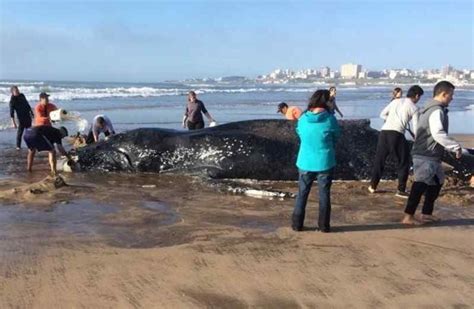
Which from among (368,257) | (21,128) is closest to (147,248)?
(368,257)

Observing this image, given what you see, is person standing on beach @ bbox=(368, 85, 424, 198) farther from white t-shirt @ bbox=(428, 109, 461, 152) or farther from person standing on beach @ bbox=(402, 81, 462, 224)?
white t-shirt @ bbox=(428, 109, 461, 152)

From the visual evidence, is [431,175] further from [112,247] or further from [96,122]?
[96,122]

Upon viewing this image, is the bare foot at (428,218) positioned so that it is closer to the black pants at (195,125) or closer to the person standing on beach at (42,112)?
the person standing on beach at (42,112)

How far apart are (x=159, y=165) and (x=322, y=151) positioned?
586cm

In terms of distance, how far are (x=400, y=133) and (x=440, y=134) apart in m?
2.50

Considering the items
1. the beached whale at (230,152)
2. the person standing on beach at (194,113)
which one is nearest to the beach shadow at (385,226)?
the beached whale at (230,152)

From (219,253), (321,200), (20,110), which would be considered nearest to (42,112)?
(20,110)

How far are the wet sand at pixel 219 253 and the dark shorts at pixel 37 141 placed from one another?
232 centimetres

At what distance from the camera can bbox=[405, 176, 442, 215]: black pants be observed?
750cm

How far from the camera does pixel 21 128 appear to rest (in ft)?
52.5

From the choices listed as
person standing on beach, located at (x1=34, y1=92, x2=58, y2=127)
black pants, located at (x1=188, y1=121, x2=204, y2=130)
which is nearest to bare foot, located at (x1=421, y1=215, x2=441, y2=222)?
person standing on beach, located at (x1=34, y1=92, x2=58, y2=127)

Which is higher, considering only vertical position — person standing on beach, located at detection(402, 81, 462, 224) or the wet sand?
person standing on beach, located at detection(402, 81, 462, 224)

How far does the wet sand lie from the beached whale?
2.41 metres

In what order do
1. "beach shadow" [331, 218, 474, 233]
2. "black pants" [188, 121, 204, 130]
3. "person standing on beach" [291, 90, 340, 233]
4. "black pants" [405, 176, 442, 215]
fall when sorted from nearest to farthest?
1. "person standing on beach" [291, 90, 340, 233]
2. "beach shadow" [331, 218, 474, 233]
3. "black pants" [405, 176, 442, 215]
4. "black pants" [188, 121, 204, 130]
